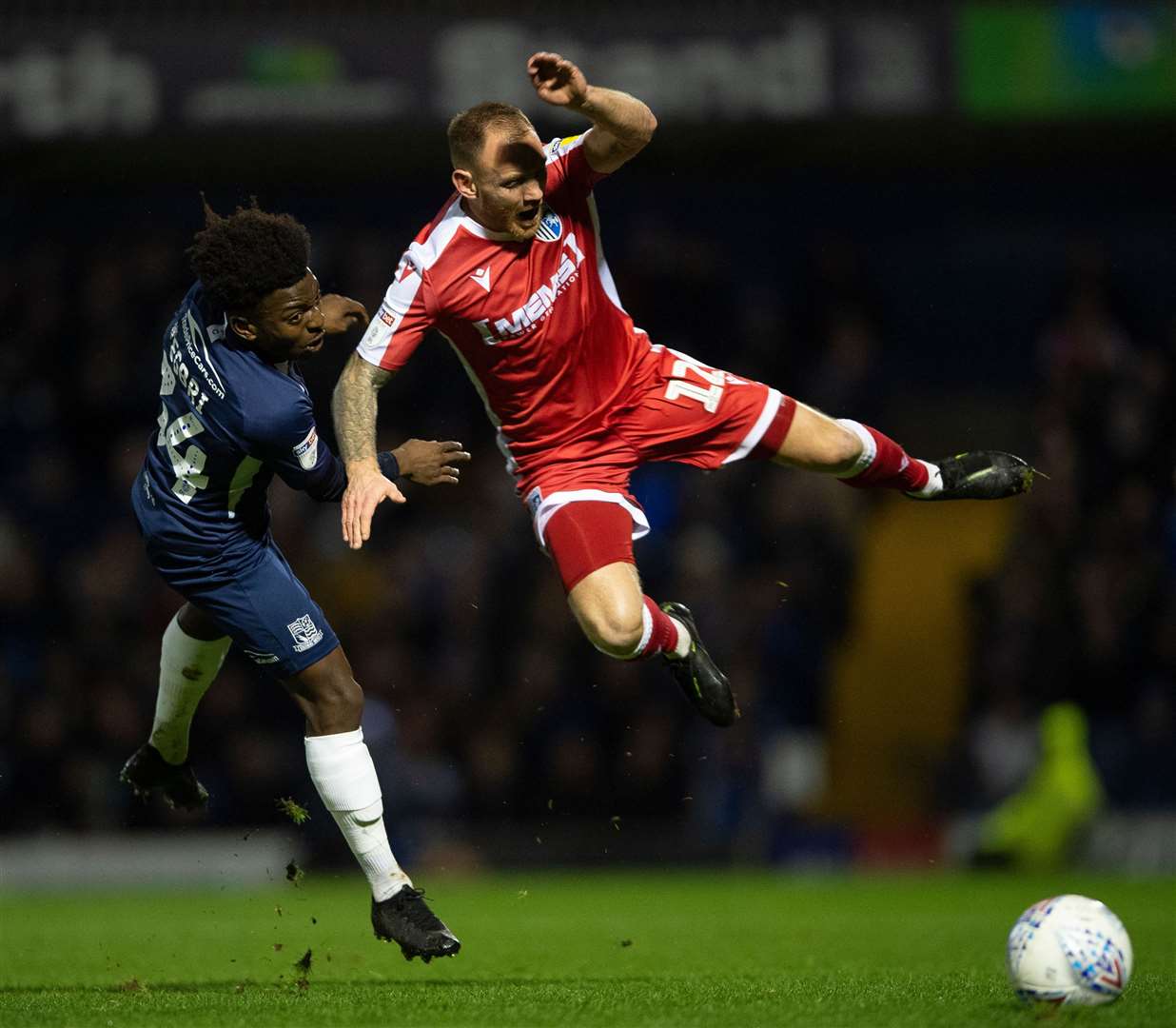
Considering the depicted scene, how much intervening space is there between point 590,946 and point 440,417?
7007mm

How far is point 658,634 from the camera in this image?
23.7 ft

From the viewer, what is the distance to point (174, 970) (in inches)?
310

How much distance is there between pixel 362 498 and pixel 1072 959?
272 centimetres

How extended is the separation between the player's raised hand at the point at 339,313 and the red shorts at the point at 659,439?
0.93m

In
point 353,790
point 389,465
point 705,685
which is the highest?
point 389,465

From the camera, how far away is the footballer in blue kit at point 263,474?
6.75 m

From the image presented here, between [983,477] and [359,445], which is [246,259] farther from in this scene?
[983,477]

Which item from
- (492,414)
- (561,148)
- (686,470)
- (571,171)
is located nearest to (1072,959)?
(492,414)

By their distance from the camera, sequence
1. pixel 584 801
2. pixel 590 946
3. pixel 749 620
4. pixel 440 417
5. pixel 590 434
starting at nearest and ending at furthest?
pixel 590 434 → pixel 590 946 → pixel 584 801 → pixel 749 620 → pixel 440 417

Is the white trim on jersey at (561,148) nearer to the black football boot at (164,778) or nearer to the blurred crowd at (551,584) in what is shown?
the black football boot at (164,778)

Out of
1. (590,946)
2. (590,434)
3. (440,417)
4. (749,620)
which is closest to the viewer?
(590,434)

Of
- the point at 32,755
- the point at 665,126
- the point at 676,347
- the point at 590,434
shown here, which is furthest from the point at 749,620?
the point at 590,434

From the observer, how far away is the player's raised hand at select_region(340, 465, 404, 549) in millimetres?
6492

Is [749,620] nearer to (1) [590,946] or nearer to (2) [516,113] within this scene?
(1) [590,946]
